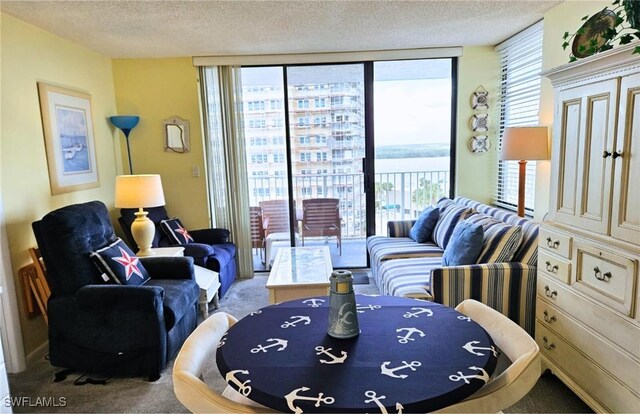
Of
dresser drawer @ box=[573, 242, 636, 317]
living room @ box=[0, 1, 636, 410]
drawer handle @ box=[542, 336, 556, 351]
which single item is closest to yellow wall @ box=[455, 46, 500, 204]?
living room @ box=[0, 1, 636, 410]

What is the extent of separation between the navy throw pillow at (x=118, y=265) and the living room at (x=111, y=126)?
595 mm

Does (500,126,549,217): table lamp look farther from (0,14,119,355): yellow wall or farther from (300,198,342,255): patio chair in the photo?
(0,14,119,355): yellow wall

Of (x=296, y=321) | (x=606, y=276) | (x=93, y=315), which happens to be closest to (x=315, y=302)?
(x=296, y=321)

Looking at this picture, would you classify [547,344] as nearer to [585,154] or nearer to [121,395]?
[585,154]

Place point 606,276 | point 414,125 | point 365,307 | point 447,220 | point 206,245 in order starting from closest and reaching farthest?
point 365,307 < point 606,276 < point 447,220 < point 206,245 < point 414,125

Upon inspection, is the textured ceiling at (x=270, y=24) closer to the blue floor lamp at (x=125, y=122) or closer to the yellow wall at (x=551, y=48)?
the yellow wall at (x=551, y=48)

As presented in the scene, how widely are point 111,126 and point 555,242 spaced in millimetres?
4077

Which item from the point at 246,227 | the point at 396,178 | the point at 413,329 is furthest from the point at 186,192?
the point at 413,329

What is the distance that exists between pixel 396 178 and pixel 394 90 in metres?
1.00

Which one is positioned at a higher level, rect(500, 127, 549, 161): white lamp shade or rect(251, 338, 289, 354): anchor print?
rect(500, 127, 549, 161): white lamp shade

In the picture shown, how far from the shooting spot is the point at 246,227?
441 cm

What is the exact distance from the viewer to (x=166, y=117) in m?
4.25

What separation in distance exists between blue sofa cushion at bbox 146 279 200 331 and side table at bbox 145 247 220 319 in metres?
0.25

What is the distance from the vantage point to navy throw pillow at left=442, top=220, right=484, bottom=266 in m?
2.65
